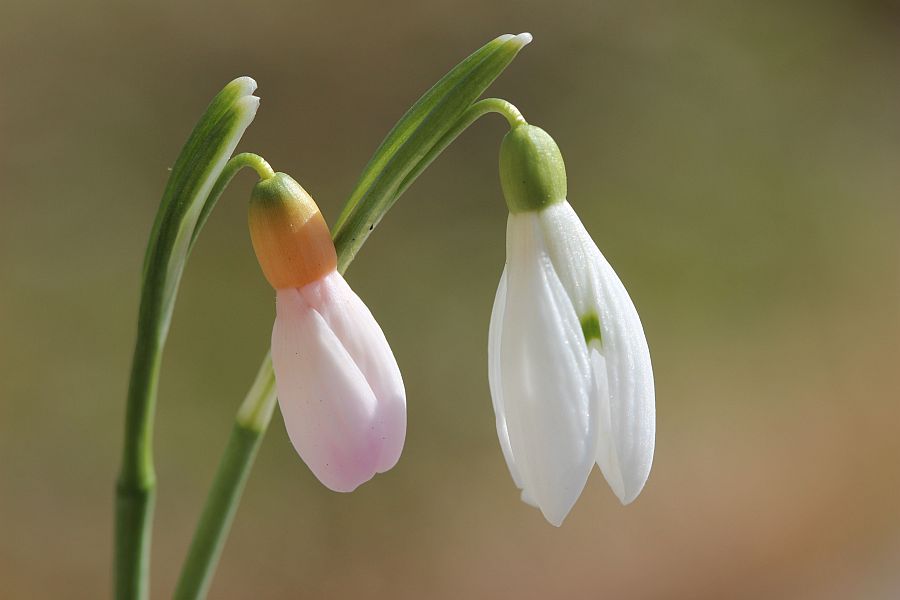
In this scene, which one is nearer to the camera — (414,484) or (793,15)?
(414,484)

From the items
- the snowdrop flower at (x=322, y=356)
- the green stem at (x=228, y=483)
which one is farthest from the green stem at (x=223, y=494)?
the snowdrop flower at (x=322, y=356)

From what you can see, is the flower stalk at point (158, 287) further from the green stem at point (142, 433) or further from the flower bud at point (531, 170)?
the flower bud at point (531, 170)

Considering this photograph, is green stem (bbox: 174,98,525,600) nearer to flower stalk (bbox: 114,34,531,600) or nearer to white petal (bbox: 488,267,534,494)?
flower stalk (bbox: 114,34,531,600)

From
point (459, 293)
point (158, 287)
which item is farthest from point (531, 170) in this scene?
point (459, 293)

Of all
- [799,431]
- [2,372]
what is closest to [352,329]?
[2,372]

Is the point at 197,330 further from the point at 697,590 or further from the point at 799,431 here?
the point at 799,431

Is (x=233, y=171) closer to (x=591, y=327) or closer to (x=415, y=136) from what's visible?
(x=415, y=136)
